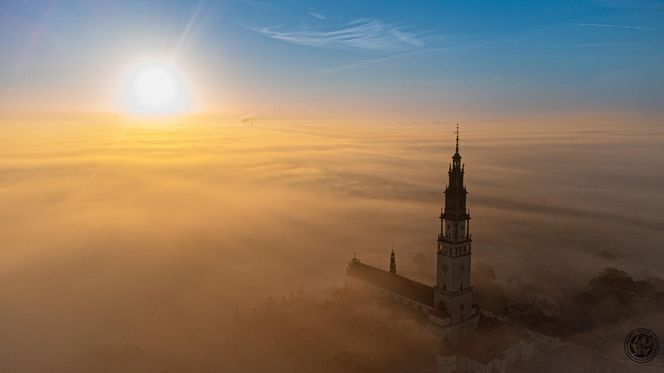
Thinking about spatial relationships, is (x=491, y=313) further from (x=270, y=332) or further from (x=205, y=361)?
(x=205, y=361)

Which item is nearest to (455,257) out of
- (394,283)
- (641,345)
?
(394,283)

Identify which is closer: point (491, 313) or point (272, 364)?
point (272, 364)

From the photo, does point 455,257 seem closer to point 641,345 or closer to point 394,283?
point 394,283

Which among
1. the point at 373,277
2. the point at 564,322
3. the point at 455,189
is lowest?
the point at 564,322

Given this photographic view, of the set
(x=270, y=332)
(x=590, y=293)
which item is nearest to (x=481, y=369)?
(x=270, y=332)

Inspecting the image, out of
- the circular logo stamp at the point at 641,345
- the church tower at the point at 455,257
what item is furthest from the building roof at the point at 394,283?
the circular logo stamp at the point at 641,345
